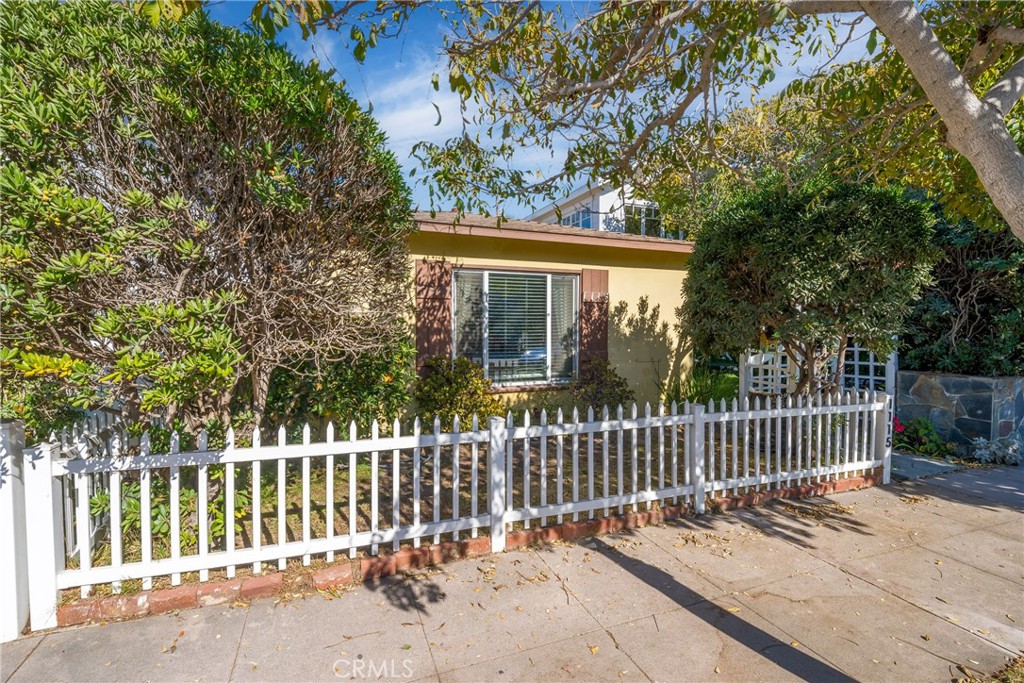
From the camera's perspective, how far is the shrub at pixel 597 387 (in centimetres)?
775

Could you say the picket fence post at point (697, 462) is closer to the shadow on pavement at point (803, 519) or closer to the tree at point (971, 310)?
the shadow on pavement at point (803, 519)

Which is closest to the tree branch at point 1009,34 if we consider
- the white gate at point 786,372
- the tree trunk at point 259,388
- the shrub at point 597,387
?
the white gate at point 786,372

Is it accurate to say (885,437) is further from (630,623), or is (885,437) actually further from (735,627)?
(630,623)

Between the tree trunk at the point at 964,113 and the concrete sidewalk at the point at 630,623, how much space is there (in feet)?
7.69

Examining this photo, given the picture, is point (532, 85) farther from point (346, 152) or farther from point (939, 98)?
point (939, 98)

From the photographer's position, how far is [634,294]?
8.83 meters

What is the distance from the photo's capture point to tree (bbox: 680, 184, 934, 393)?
5.20 metres

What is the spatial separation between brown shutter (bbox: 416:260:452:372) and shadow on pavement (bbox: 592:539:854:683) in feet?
13.0

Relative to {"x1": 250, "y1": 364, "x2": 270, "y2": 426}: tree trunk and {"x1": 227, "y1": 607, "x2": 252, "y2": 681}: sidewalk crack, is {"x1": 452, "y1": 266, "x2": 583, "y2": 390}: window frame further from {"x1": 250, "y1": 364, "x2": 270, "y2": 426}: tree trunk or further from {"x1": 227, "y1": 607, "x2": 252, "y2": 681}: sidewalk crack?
{"x1": 227, "y1": 607, "x2": 252, "y2": 681}: sidewalk crack

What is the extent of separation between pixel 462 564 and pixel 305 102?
11.0ft

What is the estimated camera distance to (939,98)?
9.71 feet

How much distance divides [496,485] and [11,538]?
2.81 meters

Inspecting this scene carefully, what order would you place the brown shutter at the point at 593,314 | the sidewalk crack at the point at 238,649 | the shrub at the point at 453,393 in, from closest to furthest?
the sidewalk crack at the point at 238,649 < the shrub at the point at 453,393 < the brown shutter at the point at 593,314
